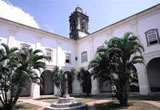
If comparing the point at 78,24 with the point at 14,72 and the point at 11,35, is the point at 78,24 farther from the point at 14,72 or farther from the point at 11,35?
the point at 14,72

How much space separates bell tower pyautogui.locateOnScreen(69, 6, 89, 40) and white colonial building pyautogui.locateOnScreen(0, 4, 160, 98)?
1029 millimetres

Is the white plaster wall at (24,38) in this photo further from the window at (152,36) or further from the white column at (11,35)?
the window at (152,36)

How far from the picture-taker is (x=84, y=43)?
21750 millimetres

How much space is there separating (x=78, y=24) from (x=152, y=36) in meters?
16.1

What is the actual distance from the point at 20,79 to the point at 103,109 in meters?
6.36

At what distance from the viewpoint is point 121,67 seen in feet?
31.1

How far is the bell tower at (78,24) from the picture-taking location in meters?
26.5

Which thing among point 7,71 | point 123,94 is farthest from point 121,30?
point 7,71

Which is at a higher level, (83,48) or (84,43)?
(84,43)

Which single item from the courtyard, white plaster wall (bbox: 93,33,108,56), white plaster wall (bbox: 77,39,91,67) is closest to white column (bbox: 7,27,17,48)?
the courtyard

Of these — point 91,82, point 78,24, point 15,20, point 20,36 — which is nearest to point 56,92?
point 91,82

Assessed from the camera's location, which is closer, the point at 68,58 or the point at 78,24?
the point at 68,58

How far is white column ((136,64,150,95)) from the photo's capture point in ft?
44.3

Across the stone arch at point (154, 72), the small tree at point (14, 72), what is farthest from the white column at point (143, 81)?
the small tree at point (14, 72)
